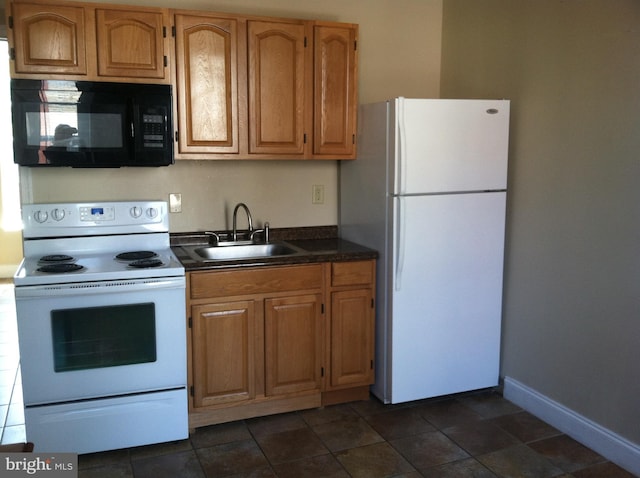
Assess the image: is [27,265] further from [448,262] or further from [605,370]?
[605,370]

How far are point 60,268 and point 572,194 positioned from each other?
7.82ft

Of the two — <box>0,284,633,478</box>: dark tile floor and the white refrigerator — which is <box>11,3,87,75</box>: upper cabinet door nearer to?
the white refrigerator

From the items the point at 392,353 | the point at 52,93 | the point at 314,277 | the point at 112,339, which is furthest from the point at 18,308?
the point at 392,353

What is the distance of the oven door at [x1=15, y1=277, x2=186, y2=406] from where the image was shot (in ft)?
8.36

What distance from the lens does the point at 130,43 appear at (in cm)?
286

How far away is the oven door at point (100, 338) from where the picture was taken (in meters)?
2.55

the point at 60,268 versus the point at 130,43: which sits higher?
the point at 130,43

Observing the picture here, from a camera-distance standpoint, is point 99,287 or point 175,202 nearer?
point 99,287

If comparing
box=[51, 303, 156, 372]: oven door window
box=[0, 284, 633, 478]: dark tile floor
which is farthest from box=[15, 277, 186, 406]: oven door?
box=[0, 284, 633, 478]: dark tile floor

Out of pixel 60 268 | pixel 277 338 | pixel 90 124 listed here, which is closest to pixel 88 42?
pixel 90 124

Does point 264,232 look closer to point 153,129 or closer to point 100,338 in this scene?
point 153,129

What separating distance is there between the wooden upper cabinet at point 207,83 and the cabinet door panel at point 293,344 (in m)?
0.88

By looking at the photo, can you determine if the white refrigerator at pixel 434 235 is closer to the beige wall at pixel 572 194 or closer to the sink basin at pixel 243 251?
the beige wall at pixel 572 194

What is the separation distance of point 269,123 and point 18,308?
1497 millimetres
